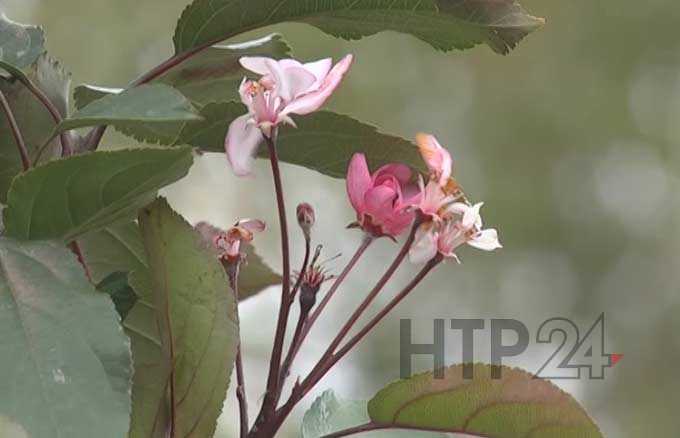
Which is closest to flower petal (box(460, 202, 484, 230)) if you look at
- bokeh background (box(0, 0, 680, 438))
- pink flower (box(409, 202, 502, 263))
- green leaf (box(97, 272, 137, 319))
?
pink flower (box(409, 202, 502, 263))

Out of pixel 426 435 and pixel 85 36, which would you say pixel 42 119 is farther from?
pixel 85 36

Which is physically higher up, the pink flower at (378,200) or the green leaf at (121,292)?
the pink flower at (378,200)

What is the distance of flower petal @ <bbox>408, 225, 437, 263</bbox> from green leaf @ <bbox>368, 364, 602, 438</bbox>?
0.04 meters

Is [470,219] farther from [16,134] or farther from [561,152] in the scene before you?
[561,152]

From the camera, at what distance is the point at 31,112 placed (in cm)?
40

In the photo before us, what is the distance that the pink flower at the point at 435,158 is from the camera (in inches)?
14.4

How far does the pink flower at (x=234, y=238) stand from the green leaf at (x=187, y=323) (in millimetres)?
34

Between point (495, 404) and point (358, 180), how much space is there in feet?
0.27

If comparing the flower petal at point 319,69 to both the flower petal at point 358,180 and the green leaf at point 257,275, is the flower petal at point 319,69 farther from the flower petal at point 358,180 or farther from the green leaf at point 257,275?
the green leaf at point 257,275

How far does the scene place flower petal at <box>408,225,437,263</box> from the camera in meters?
0.36

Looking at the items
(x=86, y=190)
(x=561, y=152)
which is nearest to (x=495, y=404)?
(x=86, y=190)

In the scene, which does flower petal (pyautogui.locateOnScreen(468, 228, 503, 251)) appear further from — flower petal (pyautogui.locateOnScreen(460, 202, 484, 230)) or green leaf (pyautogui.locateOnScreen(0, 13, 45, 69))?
green leaf (pyautogui.locateOnScreen(0, 13, 45, 69))

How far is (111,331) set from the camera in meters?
0.31

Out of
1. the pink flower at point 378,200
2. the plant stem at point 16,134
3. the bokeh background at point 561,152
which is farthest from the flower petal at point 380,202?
the bokeh background at point 561,152
